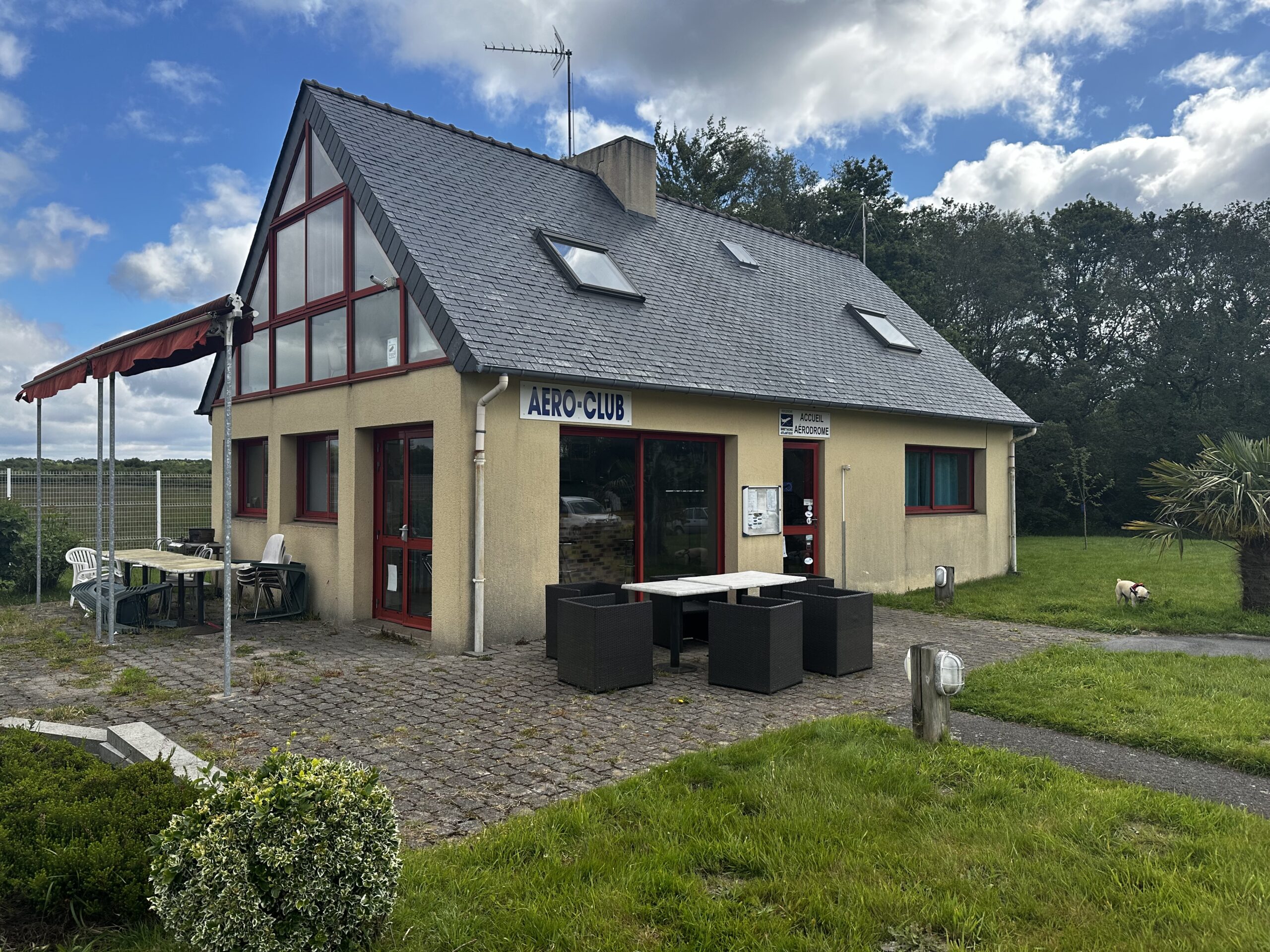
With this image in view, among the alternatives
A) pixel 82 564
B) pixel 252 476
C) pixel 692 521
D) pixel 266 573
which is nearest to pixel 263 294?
pixel 252 476

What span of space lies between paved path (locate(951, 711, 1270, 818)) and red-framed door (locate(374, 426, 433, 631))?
20.6 feet

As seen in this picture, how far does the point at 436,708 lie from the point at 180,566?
529 cm

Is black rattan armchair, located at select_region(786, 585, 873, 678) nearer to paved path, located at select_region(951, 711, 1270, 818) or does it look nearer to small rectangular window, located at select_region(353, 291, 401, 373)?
paved path, located at select_region(951, 711, 1270, 818)

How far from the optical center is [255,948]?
2.77 m

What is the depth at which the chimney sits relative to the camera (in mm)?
13984

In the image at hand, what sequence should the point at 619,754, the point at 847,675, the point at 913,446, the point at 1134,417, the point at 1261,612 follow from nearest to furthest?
the point at 619,754, the point at 847,675, the point at 1261,612, the point at 913,446, the point at 1134,417

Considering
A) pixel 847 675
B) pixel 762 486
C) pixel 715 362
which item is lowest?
pixel 847 675

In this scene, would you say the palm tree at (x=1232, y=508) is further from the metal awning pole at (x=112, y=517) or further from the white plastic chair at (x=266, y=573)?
the metal awning pole at (x=112, y=517)

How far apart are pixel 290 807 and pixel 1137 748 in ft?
18.1

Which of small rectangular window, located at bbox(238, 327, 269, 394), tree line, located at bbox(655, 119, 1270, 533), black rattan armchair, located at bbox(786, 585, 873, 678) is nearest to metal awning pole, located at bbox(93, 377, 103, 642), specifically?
small rectangular window, located at bbox(238, 327, 269, 394)

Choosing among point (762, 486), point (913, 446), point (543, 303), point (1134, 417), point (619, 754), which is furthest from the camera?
point (1134, 417)

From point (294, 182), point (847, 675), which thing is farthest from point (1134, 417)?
point (294, 182)

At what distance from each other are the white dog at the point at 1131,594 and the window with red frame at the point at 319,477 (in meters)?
11.3

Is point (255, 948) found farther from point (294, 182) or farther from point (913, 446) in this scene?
point (913, 446)
